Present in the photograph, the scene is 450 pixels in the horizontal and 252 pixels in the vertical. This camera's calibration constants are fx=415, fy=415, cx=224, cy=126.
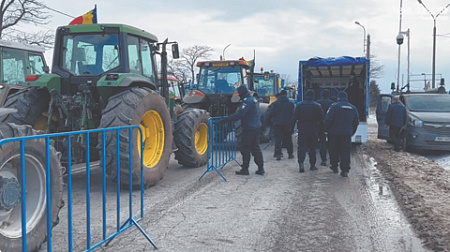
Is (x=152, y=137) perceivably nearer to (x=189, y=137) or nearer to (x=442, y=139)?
(x=189, y=137)

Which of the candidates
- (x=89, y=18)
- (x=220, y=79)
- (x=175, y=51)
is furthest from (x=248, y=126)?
(x=220, y=79)

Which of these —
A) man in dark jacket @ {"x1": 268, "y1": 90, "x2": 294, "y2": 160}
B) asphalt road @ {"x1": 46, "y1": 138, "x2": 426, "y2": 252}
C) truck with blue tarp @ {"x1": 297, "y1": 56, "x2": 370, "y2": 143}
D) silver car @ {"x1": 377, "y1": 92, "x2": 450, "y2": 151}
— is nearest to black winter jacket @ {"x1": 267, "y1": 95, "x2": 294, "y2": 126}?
man in dark jacket @ {"x1": 268, "y1": 90, "x2": 294, "y2": 160}

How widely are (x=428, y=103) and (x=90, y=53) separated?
9619mm

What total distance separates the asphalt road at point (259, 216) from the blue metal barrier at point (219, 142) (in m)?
0.45

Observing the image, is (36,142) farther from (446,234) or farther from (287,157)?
(287,157)

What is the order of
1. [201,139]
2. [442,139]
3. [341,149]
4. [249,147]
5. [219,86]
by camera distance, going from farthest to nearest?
[219,86]
[442,139]
[201,139]
[341,149]
[249,147]

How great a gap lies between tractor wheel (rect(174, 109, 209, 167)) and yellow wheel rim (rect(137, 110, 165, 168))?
3.22 ft

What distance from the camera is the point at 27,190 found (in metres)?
3.59

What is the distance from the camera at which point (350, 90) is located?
1360cm

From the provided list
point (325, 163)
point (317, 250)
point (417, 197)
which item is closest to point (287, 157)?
point (325, 163)

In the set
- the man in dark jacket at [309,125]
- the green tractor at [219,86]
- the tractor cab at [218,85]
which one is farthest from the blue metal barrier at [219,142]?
the tractor cab at [218,85]

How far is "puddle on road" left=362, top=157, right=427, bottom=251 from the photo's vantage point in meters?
4.34

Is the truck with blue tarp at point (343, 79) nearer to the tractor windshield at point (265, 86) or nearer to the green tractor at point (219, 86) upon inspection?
the green tractor at point (219, 86)

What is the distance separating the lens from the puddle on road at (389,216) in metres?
4.34
